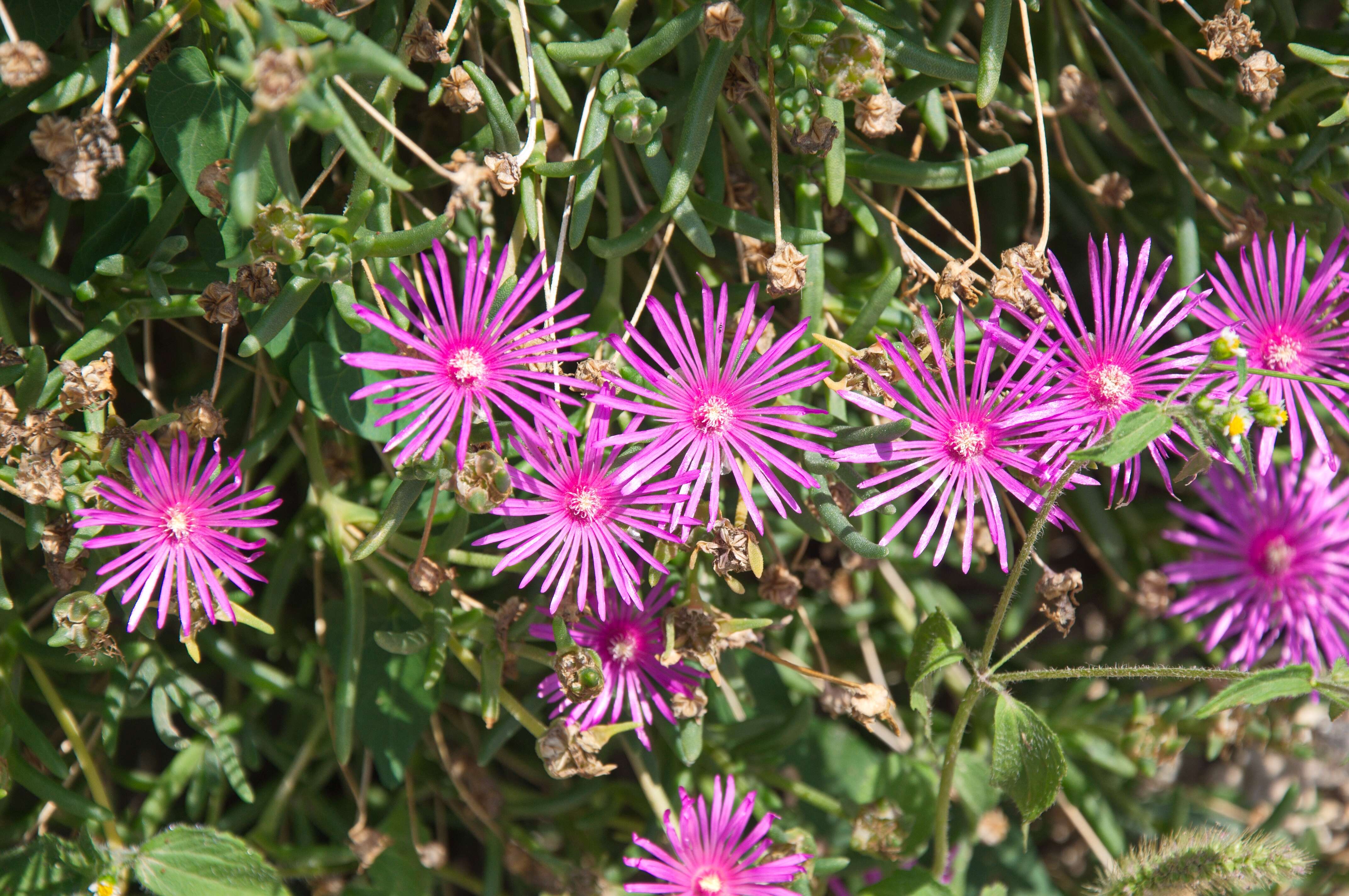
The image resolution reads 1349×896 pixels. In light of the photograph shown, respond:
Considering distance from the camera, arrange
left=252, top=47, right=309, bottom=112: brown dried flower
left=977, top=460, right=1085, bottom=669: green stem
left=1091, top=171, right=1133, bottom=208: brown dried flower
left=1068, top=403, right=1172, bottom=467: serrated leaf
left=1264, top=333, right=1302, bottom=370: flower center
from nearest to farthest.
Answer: left=252, top=47, right=309, bottom=112: brown dried flower < left=1068, top=403, right=1172, bottom=467: serrated leaf < left=977, top=460, right=1085, bottom=669: green stem < left=1264, top=333, right=1302, bottom=370: flower center < left=1091, top=171, right=1133, bottom=208: brown dried flower

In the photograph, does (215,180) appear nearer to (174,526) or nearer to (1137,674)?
(174,526)

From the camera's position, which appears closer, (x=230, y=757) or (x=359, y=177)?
(x=359, y=177)

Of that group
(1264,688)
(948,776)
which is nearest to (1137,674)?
(1264,688)

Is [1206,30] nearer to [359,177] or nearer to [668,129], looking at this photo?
[668,129]

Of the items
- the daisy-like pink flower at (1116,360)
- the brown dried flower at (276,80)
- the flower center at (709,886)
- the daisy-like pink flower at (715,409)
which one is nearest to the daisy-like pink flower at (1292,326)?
the daisy-like pink flower at (1116,360)

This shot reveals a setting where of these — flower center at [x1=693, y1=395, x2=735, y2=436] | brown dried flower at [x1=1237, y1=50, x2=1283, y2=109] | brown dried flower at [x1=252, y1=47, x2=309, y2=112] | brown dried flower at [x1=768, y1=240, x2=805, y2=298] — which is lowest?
brown dried flower at [x1=252, y1=47, x2=309, y2=112]

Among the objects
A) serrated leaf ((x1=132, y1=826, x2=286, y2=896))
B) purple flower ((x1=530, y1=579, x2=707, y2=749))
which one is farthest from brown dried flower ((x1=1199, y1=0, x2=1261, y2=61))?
serrated leaf ((x1=132, y1=826, x2=286, y2=896))

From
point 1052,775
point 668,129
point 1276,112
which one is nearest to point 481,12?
point 668,129

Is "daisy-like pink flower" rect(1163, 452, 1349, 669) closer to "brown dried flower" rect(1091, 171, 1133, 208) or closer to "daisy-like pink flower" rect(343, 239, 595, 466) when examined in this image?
"brown dried flower" rect(1091, 171, 1133, 208)
